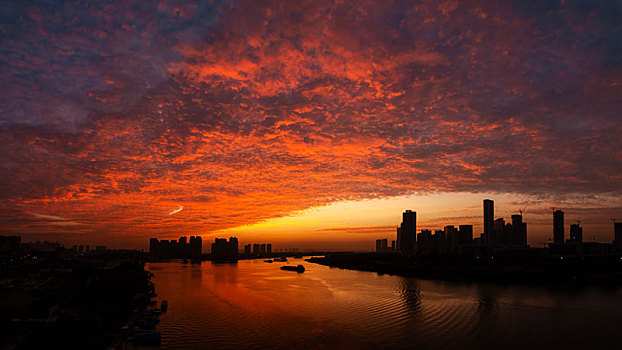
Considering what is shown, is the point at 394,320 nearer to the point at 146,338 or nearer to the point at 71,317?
the point at 146,338

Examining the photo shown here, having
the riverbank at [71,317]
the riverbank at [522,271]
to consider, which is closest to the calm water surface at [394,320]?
the riverbank at [71,317]

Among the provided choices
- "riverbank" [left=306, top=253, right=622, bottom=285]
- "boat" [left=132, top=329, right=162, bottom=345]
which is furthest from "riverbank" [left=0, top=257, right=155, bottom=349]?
"riverbank" [left=306, top=253, right=622, bottom=285]

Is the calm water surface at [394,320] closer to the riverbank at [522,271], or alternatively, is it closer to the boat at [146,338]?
the boat at [146,338]

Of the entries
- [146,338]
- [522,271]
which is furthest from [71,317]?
[522,271]

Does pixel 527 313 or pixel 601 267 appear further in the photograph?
pixel 601 267

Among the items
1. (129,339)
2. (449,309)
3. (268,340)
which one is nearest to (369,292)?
(449,309)

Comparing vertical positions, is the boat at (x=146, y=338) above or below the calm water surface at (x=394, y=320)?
above

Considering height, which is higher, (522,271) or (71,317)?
(71,317)

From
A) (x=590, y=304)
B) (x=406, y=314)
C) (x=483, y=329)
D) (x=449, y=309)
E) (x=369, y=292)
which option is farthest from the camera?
(x=369, y=292)

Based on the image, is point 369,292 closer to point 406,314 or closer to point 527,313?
point 406,314
